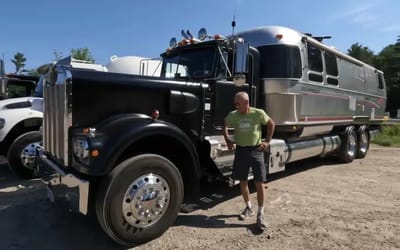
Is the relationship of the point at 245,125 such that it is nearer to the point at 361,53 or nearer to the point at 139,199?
the point at 139,199

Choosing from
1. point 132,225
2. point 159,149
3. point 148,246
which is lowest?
point 148,246

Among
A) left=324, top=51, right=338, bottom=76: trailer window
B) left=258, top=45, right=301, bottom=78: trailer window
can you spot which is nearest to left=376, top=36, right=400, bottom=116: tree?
left=324, top=51, right=338, bottom=76: trailer window

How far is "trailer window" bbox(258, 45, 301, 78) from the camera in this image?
624cm

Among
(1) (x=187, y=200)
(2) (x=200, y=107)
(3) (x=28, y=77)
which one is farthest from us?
(3) (x=28, y=77)

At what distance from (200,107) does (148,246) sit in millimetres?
2014

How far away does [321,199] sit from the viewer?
5723 mm

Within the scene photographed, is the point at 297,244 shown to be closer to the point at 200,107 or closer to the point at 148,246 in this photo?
the point at 148,246

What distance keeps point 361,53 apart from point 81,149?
73.0 meters

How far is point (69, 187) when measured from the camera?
12.4 feet

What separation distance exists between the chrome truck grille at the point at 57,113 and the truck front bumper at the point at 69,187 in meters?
0.13

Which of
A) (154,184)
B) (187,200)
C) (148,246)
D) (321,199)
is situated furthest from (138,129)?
(321,199)

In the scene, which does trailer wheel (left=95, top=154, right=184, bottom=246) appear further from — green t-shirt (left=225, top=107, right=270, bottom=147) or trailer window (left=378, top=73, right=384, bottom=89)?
trailer window (left=378, top=73, right=384, bottom=89)

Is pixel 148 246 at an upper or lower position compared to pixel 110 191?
lower

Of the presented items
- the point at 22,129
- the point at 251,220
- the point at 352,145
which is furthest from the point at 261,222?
the point at 352,145
